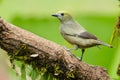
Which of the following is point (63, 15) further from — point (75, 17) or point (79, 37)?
point (75, 17)

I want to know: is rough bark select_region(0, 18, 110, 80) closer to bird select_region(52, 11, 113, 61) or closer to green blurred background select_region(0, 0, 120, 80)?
bird select_region(52, 11, 113, 61)

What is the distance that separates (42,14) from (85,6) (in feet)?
0.90

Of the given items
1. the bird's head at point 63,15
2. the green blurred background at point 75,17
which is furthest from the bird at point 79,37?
the green blurred background at point 75,17

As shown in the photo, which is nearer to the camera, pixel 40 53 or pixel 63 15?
pixel 40 53

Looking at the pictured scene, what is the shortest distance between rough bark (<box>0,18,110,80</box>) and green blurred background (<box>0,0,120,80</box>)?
121 cm

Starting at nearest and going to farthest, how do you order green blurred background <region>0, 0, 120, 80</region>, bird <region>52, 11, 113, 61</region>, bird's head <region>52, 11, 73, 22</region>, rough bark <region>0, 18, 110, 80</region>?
rough bark <region>0, 18, 110, 80</region>
bird <region>52, 11, 113, 61</region>
bird's head <region>52, 11, 73, 22</region>
green blurred background <region>0, 0, 120, 80</region>

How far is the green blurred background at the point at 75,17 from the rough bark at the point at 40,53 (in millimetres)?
1215

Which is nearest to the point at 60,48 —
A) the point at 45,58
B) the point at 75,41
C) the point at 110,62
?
the point at 45,58

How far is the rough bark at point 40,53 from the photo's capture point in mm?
2906

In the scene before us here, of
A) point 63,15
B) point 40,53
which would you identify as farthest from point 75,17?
point 40,53

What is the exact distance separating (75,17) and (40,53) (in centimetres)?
143

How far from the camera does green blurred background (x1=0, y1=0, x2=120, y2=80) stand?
438 cm

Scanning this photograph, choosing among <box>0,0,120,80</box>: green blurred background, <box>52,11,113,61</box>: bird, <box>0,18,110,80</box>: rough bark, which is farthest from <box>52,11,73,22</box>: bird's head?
<box>0,0,120,80</box>: green blurred background

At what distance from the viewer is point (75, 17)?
4.37 metres
